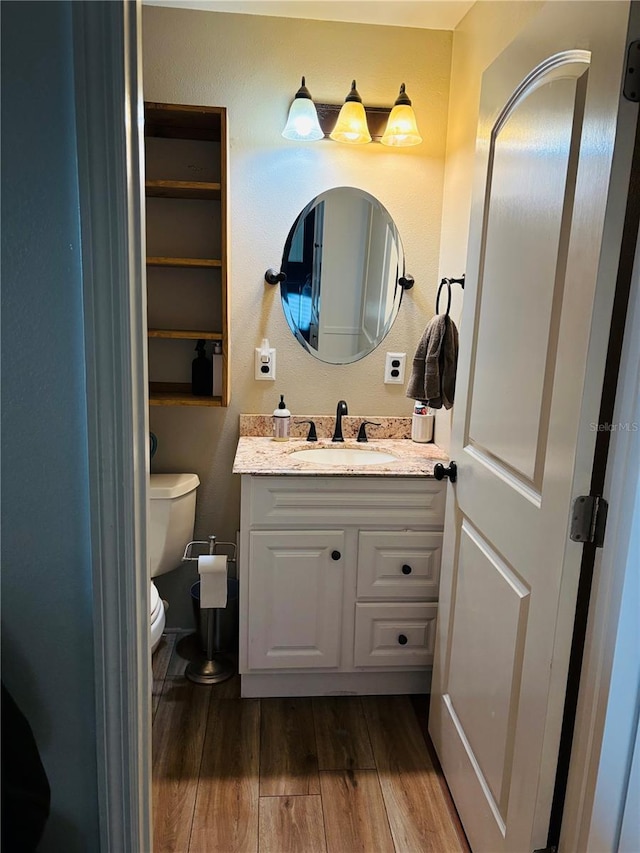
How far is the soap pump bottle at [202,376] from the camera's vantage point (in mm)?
2275

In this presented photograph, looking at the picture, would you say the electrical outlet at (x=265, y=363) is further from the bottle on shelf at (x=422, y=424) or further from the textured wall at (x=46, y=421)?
the textured wall at (x=46, y=421)

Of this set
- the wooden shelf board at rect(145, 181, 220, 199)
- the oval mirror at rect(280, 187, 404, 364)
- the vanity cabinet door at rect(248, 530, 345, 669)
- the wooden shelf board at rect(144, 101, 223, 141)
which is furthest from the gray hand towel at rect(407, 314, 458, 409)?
the wooden shelf board at rect(144, 101, 223, 141)

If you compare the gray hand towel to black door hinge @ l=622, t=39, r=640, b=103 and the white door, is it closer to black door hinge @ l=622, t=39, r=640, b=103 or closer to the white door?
the white door

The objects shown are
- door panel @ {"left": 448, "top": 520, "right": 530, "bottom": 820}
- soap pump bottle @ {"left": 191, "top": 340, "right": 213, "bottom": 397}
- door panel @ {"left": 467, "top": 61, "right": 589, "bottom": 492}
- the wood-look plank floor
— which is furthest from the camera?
soap pump bottle @ {"left": 191, "top": 340, "right": 213, "bottom": 397}

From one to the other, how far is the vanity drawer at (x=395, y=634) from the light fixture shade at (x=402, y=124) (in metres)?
1.66

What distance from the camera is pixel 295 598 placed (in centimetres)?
202

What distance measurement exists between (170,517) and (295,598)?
1.80 ft

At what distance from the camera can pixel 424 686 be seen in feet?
7.10

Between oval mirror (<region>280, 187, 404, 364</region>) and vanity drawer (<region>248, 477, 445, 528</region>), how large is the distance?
63 cm

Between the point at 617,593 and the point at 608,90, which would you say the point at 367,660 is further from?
the point at 608,90

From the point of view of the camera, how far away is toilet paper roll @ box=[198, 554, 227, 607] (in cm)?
205

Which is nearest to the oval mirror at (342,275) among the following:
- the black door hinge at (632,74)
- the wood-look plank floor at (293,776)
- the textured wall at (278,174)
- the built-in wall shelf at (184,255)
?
the textured wall at (278,174)

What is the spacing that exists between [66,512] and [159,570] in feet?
4.60

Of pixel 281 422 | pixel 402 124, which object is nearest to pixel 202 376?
pixel 281 422
